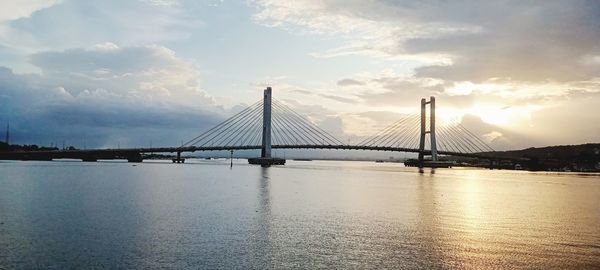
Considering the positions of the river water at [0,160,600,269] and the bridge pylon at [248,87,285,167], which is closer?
the river water at [0,160,600,269]

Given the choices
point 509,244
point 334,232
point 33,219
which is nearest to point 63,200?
point 33,219

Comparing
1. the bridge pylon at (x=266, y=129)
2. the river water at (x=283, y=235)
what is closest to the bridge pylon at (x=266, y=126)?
the bridge pylon at (x=266, y=129)

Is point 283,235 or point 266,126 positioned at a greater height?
point 266,126

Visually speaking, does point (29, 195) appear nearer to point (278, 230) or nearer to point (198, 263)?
point (278, 230)

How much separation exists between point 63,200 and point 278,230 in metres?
19.6

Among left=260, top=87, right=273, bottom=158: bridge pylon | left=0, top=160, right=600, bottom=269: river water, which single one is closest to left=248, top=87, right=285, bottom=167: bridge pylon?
left=260, top=87, right=273, bottom=158: bridge pylon

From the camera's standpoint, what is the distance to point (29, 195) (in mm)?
37625

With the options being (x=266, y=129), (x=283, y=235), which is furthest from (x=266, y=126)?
(x=283, y=235)

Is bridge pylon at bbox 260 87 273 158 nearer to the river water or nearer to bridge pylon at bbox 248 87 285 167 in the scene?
bridge pylon at bbox 248 87 285 167

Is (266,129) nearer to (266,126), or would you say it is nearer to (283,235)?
(266,126)

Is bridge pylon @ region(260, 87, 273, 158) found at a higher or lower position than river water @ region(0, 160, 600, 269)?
higher

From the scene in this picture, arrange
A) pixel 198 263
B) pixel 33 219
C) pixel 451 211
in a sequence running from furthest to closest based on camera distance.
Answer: pixel 451 211, pixel 33 219, pixel 198 263

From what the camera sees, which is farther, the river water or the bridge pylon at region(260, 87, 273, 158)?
the bridge pylon at region(260, 87, 273, 158)

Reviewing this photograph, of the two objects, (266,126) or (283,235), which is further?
(266,126)
